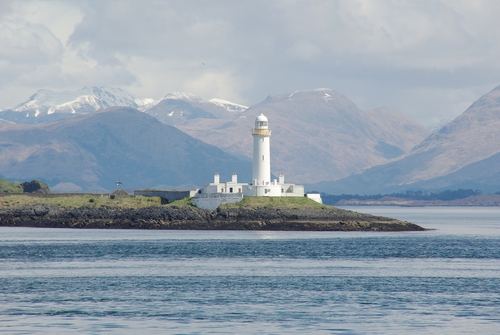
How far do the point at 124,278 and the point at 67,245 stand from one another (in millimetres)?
30013

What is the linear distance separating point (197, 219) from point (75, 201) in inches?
807

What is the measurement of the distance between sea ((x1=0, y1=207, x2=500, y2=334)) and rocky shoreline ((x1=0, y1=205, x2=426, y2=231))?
36.9ft

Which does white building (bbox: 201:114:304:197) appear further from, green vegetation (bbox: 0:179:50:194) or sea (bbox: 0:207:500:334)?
green vegetation (bbox: 0:179:50:194)

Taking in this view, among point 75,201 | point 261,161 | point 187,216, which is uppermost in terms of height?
point 261,161

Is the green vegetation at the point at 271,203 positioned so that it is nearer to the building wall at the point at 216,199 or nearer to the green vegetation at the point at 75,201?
the building wall at the point at 216,199

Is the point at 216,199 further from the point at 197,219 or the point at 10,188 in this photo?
the point at 10,188

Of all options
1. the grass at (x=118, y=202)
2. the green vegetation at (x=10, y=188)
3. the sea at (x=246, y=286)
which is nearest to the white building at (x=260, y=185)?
the grass at (x=118, y=202)

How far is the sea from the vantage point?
43.5m

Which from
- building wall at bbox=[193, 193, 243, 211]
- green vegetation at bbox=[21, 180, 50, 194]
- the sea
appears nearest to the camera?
the sea

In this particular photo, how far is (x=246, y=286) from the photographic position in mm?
57938

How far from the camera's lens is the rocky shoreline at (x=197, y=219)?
364ft

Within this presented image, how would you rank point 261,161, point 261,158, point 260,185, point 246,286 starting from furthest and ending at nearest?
point 261,158, point 261,161, point 260,185, point 246,286

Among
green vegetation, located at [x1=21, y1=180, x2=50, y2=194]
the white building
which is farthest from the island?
green vegetation, located at [x1=21, y1=180, x2=50, y2=194]

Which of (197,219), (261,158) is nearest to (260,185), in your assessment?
(261,158)
